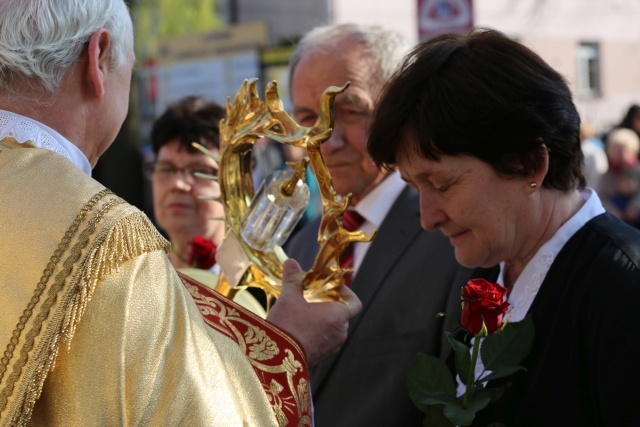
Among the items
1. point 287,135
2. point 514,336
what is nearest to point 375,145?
point 287,135

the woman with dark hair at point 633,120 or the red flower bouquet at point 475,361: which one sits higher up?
the red flower bouquet at point 475,361

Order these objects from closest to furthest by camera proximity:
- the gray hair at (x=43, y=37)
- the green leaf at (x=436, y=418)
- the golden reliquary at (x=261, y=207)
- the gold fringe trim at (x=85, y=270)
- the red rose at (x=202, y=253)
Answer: the gold fringe trim at (x=85, y=270) → the gray hair at (x=43, y=37) → the green leaf at (x=436, y=418) → the golden reliquary at (x=261, y=207) → the red rose at (x=202, y=253)

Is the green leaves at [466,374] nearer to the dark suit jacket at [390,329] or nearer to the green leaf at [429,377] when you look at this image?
the green leaf at [429,377]

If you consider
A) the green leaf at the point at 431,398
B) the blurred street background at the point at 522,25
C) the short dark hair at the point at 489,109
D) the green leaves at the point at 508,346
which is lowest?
the blurred street background at the point at 522,25

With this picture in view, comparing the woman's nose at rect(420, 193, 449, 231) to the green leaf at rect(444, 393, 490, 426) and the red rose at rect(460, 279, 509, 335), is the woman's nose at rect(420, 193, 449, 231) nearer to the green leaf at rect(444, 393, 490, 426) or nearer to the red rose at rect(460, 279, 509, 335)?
the red rose at rect(460, 279, 509, 335)

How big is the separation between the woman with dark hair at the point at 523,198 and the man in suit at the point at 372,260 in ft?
0.81

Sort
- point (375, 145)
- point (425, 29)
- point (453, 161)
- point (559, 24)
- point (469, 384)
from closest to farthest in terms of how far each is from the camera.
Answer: point (469, 384)
point (453, 161)
point (375, 145)
point (425, 29)
point (559, 24)

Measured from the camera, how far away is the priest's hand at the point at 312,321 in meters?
2.03

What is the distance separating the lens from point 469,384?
188cm

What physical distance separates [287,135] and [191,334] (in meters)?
0.70

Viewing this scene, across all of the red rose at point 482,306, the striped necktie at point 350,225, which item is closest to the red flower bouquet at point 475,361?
the red rose at point 482,306

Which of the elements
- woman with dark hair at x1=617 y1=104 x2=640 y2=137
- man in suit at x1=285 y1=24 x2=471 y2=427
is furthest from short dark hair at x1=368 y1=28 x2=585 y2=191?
woman with dark hair at x1=617 y1=104 x2=640 y2=137

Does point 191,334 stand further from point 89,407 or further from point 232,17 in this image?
point 232,17

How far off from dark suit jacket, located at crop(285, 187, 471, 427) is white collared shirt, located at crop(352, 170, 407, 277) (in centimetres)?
10
